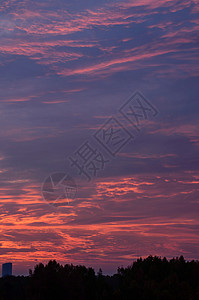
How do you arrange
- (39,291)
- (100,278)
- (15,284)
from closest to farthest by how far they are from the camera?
(39,291) < (100,278) < (15,284)

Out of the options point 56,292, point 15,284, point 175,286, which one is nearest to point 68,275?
point 56,292

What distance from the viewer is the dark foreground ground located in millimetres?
87375

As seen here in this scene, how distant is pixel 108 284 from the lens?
96812 mm

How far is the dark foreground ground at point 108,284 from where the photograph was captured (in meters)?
87.4

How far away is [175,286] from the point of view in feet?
296

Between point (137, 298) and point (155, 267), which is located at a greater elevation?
point (155, 267)

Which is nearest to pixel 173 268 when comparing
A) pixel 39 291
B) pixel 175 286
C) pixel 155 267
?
pixel 155 267

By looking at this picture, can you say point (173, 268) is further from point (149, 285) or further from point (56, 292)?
point (56, 292)

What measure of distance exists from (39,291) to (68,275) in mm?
7968

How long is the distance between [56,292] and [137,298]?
14758 mm

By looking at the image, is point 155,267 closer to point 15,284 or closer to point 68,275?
point 68,275

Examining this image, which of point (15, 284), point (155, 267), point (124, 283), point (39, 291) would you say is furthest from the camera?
point (15, 284)

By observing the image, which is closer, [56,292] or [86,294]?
[56,292]

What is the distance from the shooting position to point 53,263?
97938mm
